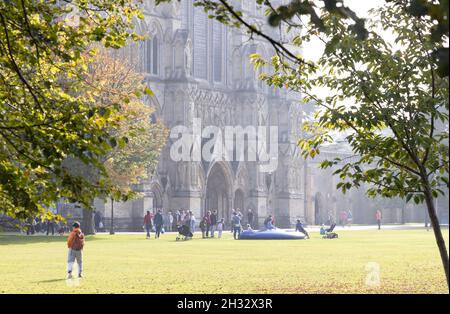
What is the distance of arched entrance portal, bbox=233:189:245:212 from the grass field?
36.8 m

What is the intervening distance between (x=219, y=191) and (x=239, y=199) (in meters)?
2.12

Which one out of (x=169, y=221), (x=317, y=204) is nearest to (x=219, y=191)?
(x=169, y=221)

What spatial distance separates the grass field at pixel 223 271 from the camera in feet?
56.3

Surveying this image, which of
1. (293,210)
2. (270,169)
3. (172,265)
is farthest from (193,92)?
(172,265)

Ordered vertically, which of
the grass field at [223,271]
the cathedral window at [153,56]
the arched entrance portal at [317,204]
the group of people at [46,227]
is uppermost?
the cathedral window at [153,56]

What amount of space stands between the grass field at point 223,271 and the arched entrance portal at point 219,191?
116 ft

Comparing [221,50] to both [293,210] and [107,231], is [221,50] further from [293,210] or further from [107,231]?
[107,231]

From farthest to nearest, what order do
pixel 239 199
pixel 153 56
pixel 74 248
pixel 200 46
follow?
pixel 239 199 → pixel 200 46 → pixel 153 56 → pixel 74 248

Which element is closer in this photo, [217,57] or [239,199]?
[239,199]

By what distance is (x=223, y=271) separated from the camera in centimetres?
2155

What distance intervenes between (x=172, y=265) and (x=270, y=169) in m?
46.3

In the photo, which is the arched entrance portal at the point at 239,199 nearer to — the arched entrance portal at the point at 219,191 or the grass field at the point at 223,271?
the arched entrance portal at the point at 219,191

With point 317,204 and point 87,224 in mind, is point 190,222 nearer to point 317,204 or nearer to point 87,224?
point 87,224

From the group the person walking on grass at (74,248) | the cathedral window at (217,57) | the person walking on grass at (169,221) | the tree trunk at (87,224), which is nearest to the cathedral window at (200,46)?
the cathedral window at (217,57)
